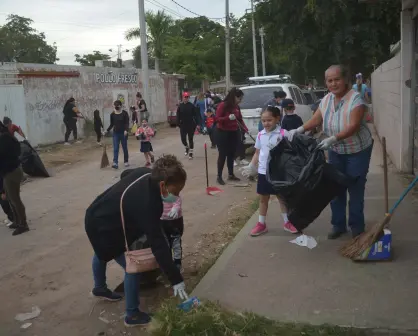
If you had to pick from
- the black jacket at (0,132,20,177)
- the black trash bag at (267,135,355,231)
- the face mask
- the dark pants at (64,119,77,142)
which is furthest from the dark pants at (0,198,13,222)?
the dark pants at (64,119,77,142)

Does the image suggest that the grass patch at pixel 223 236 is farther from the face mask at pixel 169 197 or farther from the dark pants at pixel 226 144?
Answer: the dark pants at pixel 226 144

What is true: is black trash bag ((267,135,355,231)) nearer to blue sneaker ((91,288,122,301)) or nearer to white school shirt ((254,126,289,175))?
white school shirt ((254,126,289,175))

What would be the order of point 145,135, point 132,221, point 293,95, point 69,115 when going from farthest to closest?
point 69,115
point 293,95
point 145,135
point 132,221

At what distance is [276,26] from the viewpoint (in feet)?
46.1

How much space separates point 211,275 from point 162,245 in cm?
109

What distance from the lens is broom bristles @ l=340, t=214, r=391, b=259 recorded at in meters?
4.17

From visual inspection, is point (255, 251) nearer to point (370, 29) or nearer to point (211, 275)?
point (211, 275)

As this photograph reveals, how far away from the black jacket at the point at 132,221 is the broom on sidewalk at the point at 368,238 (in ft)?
5.71

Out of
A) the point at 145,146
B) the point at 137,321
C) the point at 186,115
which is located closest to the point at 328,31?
the point at 186,115

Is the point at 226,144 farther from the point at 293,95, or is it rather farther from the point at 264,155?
the point at 293,95

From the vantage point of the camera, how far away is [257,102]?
1216 centimetres

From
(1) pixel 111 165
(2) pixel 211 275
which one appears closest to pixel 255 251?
(2) pixel 211 275

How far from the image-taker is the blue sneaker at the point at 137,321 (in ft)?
12.5

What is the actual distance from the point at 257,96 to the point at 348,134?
814 cm
